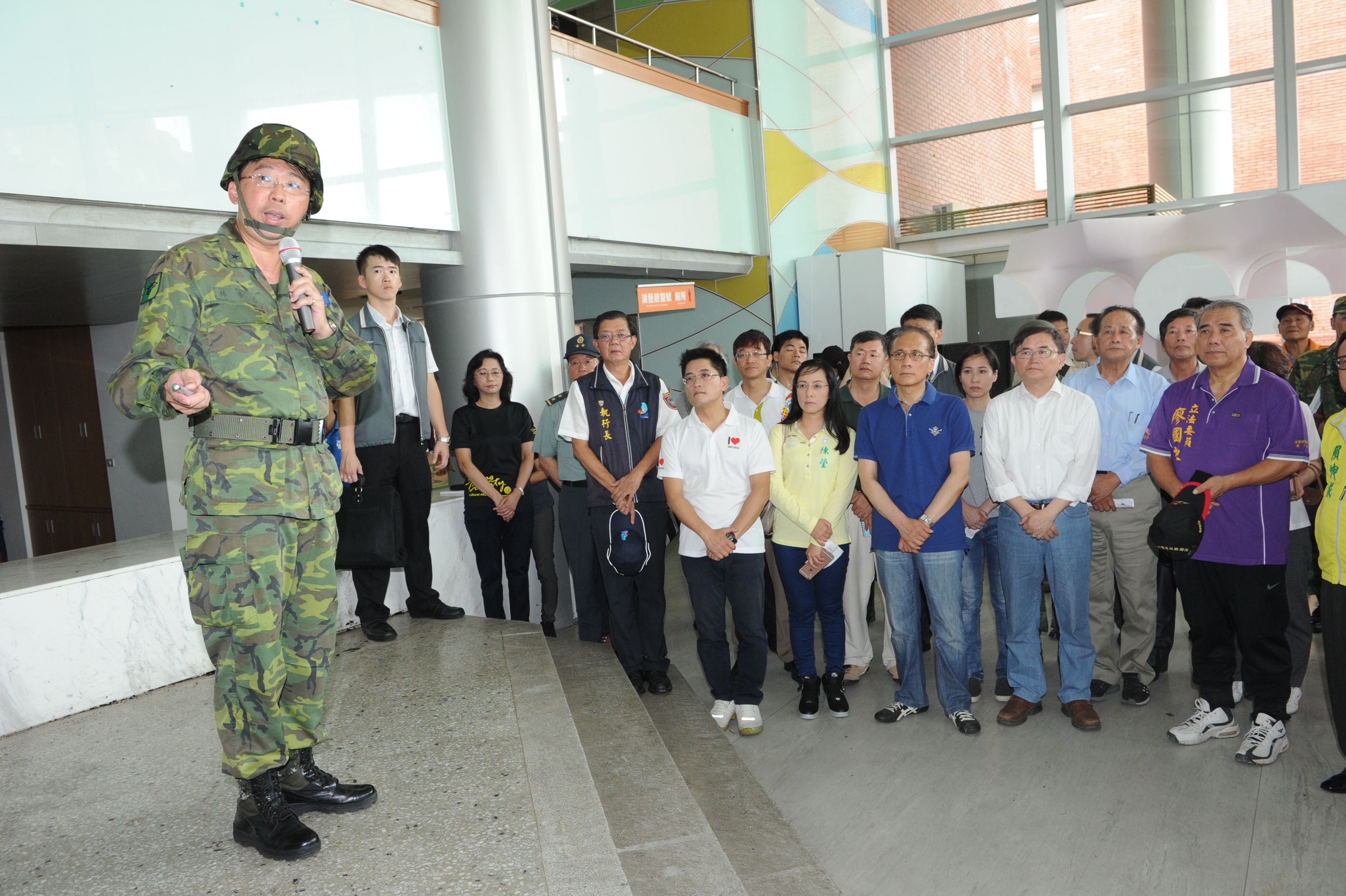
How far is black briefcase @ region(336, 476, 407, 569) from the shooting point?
346 centimetres

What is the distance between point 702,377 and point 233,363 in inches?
73.7

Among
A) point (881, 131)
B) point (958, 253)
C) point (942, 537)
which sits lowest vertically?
point (942, 537)

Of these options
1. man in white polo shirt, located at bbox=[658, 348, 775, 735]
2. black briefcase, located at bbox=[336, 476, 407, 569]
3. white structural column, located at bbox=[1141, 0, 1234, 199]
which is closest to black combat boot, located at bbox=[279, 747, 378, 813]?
black briefcase, located at bbox=[336, 476, 407, 569]

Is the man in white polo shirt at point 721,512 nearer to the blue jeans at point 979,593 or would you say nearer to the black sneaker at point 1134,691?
the blue jeans at point 979,593

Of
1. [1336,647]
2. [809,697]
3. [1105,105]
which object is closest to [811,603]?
[809,697]

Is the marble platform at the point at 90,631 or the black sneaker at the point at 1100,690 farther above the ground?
the marble platform at the point at 90,631

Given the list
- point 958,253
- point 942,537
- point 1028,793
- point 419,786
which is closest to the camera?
point 419,786

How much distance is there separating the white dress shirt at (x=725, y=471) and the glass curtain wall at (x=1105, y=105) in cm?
863

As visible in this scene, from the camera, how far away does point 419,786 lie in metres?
2.38

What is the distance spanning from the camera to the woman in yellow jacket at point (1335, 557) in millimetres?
2561

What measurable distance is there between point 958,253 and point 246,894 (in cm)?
1108

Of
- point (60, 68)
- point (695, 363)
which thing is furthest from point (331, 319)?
point (60, 68)

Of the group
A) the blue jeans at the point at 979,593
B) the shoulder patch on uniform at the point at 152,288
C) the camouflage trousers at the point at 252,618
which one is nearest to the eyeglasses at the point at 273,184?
the shoulder patch on uniform at the point at 152,288

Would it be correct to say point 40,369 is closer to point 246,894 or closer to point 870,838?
point 246,894
